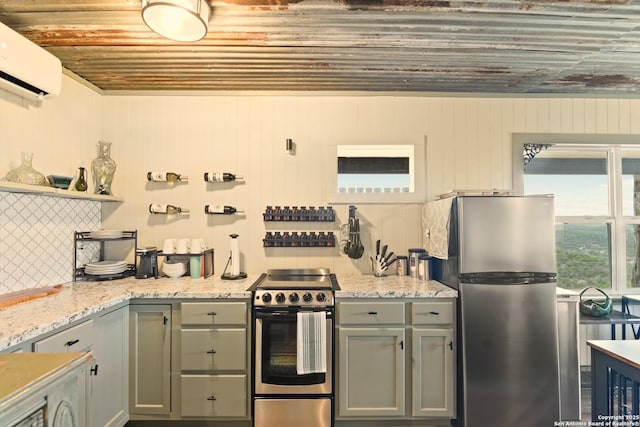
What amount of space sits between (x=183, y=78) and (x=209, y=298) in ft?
6.16

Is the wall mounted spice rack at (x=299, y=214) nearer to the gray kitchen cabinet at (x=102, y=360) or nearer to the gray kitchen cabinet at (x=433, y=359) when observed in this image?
the gray kitchen cabinet at (x=433, y=359)

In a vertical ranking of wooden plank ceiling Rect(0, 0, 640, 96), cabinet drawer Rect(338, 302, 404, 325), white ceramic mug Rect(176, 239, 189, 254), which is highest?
wooden plank ceiling Rect(0, 0, 640, 96)

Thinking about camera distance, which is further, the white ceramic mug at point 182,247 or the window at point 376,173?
the window at point 376,173

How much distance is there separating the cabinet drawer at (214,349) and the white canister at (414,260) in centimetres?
151

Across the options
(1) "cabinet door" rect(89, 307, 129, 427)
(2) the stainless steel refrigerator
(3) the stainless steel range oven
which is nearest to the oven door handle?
(3) the stainless steel range oven

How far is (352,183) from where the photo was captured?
10.1 feet

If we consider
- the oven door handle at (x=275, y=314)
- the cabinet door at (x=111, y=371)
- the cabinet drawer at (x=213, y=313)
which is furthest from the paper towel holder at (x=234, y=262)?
the cabinet door at (x=111, y=371)

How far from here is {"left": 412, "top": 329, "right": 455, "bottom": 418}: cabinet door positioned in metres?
2.27

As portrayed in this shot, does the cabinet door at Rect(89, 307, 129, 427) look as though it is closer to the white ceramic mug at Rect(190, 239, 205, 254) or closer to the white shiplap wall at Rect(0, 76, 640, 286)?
the white ceramic mug at Rect(190, 239, 205, 254)

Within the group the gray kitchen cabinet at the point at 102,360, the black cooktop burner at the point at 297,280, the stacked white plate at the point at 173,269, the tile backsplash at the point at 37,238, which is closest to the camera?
the gray kitchen cabinet at the point at 102,360

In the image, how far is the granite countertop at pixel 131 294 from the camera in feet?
5.19

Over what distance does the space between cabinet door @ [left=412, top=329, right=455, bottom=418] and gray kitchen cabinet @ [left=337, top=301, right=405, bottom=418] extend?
103 millimetres

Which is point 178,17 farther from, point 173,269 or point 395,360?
point 395,360

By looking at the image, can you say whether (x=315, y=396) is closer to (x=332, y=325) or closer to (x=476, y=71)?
(x=332, y=325)
